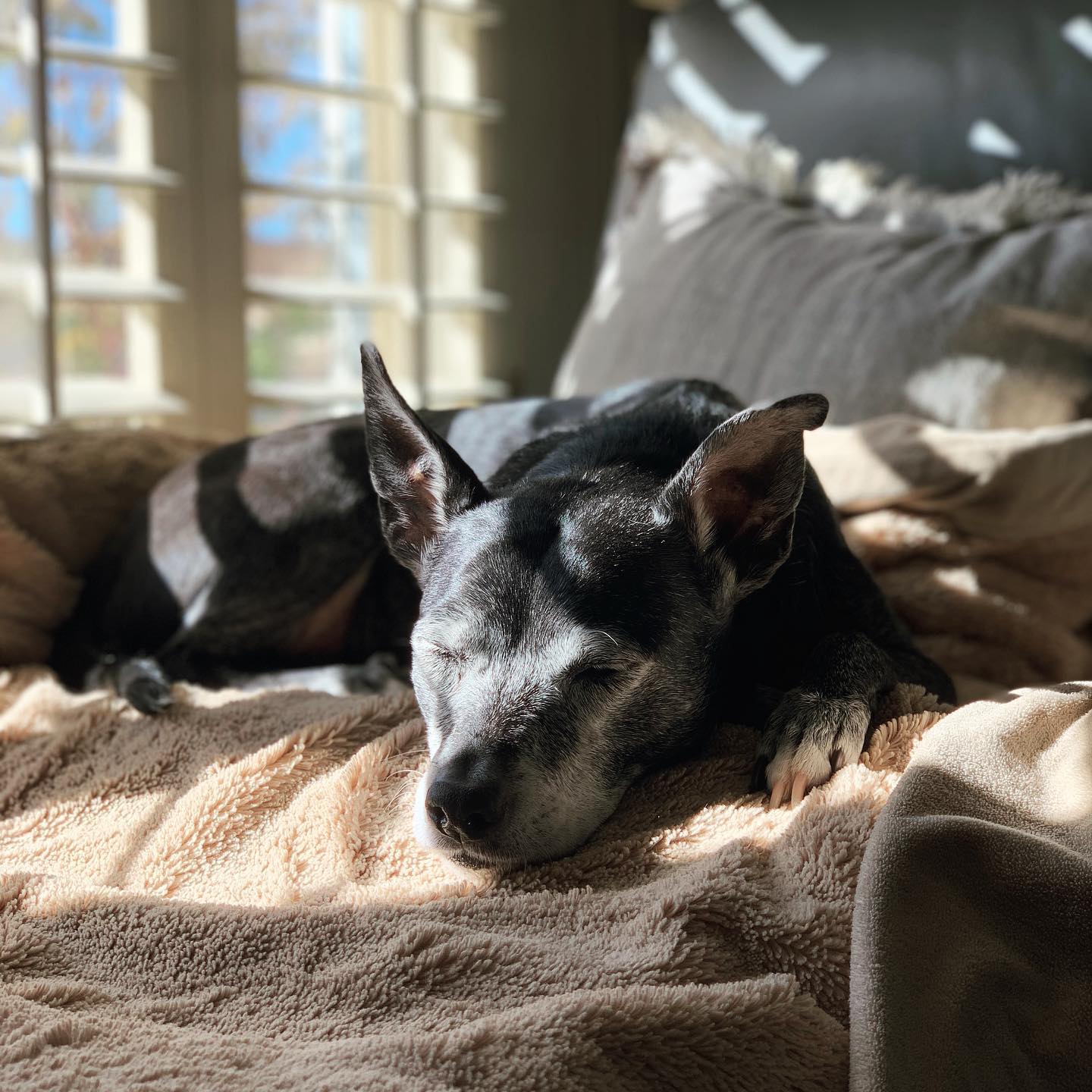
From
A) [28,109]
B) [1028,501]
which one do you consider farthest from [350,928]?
[28,109]

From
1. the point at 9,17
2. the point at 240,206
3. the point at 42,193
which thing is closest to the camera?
the point at 42,193

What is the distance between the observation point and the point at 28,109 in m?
3.41

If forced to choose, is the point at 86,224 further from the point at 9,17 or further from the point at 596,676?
the point at 596,676

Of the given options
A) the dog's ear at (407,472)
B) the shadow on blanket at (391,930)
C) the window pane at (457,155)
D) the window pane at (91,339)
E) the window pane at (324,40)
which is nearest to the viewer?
the shadow on blanket at (391,930)

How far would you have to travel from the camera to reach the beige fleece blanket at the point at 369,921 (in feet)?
3.70

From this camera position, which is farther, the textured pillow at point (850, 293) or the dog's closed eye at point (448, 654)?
the textured pillow at point (850, 293)

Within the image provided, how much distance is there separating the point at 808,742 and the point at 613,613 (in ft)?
1.03

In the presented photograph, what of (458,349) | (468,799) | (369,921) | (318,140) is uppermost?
(318,140)

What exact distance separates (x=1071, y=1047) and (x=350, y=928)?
0.80 m

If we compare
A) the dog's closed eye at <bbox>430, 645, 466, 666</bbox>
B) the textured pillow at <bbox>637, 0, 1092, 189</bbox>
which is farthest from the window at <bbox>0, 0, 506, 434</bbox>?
the dog's closed eye at <bbox>430, 645, 466, 666</bbox>

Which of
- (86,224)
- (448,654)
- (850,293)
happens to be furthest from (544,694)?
(86,224)

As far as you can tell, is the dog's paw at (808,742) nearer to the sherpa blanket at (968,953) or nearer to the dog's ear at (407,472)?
the sherpa blanket at (968,953)

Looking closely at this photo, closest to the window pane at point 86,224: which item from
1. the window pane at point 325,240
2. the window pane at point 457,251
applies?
the window pane at point 325,240

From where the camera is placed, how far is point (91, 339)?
3973 millimetres
